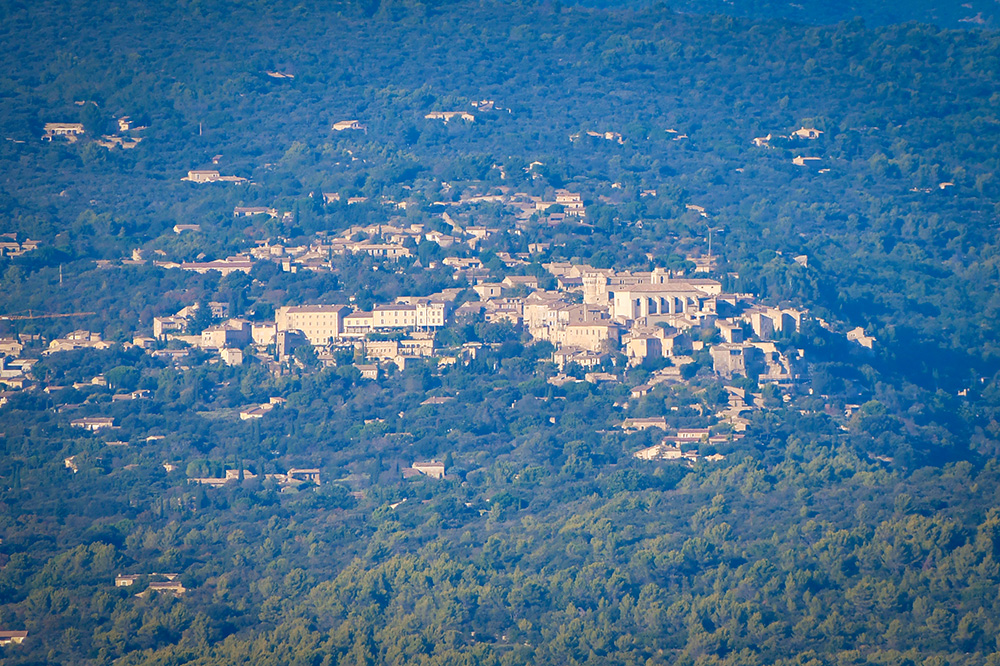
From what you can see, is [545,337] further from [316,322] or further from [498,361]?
[316,322]

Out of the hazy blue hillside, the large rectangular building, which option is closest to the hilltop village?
the large rectangular building

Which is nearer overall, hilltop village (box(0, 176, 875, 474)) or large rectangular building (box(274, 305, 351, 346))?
hilltop village (box(0, 176, 875, 474))

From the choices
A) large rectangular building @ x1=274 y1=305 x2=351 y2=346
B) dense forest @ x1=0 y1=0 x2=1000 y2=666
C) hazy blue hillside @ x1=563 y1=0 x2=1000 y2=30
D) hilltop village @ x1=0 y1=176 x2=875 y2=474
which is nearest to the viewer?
dense forest @ x1=0 y1=0 x2=1000 y2=666

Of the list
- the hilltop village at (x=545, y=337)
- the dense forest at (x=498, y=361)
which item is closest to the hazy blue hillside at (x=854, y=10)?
the dense forest at (x=498, y=361)

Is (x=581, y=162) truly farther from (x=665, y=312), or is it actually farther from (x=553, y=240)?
(x=665, y=312)

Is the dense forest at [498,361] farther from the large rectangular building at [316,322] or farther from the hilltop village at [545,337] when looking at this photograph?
the large rectangular building at [316,322]

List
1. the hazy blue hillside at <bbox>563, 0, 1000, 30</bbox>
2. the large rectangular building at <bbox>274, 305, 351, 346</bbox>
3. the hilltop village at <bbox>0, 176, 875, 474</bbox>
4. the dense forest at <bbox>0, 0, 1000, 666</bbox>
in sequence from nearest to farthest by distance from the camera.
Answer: the dense forest at <bbox>0, 0, 1000, 666</bbox>, the hilltop village at <bbox>0, 176, 875, 474</bbox>, the large rectangular building at <bbox>274, 305, 351, 346</bbox>, the hazy blue hillside at <bbox>563, 0, 1000, 30</bbox>

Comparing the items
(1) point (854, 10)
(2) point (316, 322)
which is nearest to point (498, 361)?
(2) point (316, 322)

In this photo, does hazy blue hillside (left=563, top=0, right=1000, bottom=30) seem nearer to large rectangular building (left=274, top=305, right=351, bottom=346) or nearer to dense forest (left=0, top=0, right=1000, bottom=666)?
dense forest (left=0, top=0, right=1000, bottom=666)
